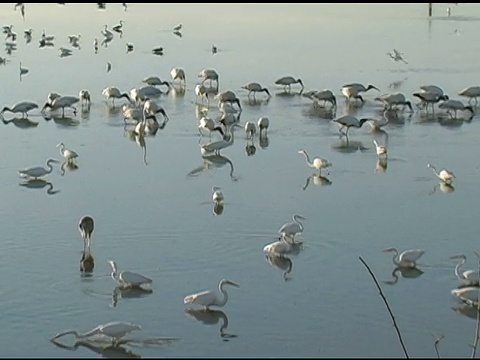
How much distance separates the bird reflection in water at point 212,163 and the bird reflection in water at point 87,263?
121 inches

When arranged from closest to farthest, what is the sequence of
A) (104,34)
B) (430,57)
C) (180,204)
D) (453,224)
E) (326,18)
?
(453,224) < (180,204) < (430,57) < (104,34) < (326,18)

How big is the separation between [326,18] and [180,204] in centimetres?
2068

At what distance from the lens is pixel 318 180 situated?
11.1 meters

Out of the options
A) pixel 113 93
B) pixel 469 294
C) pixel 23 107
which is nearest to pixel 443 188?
pixel 469 294

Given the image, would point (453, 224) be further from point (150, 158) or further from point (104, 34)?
point (104, 34)

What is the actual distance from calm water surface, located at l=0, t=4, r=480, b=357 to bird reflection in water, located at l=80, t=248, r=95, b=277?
0.21 ft

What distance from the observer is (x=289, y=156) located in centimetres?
1232

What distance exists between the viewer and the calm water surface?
22.4 feet

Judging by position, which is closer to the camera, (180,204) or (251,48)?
(180,204)

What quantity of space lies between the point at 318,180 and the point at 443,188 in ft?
4.35

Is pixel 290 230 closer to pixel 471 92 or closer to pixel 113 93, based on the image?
pixel 113 93

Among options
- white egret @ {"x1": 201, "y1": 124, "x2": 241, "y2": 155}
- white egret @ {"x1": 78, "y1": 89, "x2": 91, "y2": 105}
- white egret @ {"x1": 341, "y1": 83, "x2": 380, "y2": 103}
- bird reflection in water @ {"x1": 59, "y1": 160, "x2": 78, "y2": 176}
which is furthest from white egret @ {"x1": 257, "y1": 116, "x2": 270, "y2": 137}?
white egret @ {"x1": 78, "y1": 89, "x2": 91, "y2": 105}

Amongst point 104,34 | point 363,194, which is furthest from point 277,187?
point 104,34

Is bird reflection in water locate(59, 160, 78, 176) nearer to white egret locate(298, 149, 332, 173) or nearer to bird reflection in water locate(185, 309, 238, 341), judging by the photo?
white egret locate(298, 149, 332, 173)
